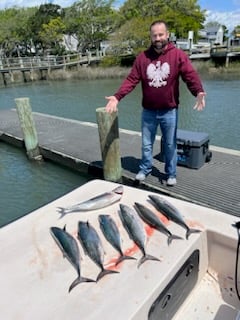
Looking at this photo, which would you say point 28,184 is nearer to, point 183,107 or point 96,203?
point 96,203

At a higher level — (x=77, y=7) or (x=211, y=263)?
(x=77, y=7)

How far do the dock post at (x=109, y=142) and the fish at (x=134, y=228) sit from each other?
216cm

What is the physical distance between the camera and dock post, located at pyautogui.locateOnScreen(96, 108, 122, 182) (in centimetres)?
407

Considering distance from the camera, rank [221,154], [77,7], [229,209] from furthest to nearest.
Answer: [77,7]
[221,154]
[229,209]

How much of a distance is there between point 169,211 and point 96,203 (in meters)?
0.51

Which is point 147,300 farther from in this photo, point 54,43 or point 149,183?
point 54,43

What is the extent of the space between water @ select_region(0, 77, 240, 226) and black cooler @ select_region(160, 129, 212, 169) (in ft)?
6.21

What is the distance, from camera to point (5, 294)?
1.44 meters

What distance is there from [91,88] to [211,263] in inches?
713

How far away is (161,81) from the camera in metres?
3.19

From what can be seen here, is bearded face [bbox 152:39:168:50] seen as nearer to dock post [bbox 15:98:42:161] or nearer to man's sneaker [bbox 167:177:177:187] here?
man's sneaker [bbox 167:177:177:187]

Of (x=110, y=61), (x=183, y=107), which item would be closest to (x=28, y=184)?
(x=183, y=107)

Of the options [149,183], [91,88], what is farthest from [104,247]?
[91,88]

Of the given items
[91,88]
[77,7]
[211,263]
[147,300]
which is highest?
[77,7]
